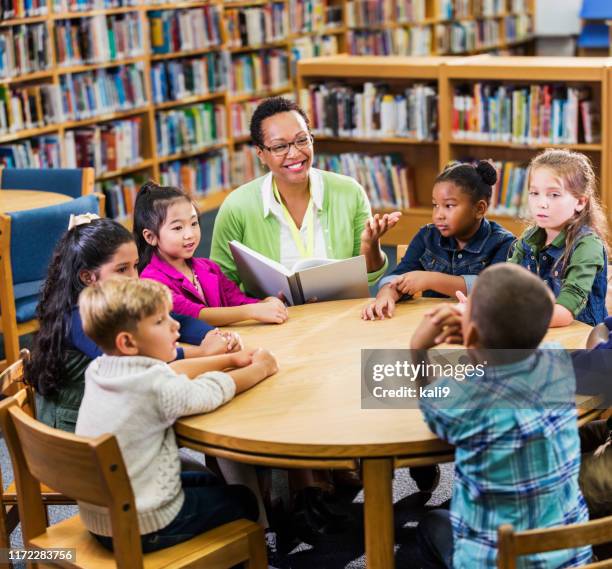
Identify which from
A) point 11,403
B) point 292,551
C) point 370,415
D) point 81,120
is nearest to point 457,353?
point 370,415

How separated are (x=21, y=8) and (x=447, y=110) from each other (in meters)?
2.48

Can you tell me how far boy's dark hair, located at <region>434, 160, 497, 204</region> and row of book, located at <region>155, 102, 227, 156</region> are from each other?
4.14m

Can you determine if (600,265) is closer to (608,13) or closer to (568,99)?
(568,99)

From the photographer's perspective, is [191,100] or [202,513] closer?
[202,513]

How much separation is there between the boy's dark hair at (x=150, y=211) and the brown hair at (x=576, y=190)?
969 mm

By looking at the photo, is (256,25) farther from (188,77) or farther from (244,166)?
(244,166)

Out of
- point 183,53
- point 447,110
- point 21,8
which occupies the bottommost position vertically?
point 447,110

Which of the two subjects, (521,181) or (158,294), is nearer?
(158,294)

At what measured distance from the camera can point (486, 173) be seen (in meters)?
2.80

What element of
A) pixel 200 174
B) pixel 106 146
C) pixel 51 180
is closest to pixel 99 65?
pixel 106 146

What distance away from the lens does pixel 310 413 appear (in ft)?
6.24

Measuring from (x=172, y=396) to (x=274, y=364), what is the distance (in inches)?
13.4

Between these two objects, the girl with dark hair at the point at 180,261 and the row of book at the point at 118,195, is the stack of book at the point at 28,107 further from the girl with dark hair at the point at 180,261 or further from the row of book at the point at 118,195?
the girl with dark hair at the point at 180,261

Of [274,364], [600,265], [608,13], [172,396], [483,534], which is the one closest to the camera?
[483,534]
